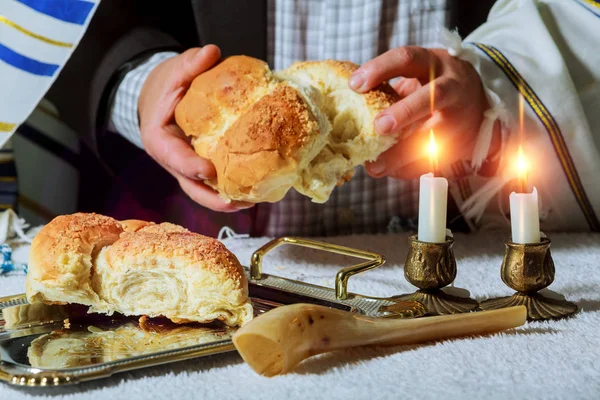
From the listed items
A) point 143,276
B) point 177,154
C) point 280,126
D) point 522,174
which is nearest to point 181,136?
point 177,154

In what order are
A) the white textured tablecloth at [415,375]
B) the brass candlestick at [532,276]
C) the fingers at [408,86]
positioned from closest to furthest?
the white textured tablecloth at [415,375] → the brass candlestick at [532,276] → the fingers at [408,86]

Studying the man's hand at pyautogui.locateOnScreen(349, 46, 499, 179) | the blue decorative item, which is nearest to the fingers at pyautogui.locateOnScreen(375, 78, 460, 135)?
the man's hand at pyautogui.locateOnScreen(349, 46, 499, 179)

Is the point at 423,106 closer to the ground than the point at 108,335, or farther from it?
farther from it

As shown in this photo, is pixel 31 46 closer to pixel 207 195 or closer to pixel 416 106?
pixel 207 195

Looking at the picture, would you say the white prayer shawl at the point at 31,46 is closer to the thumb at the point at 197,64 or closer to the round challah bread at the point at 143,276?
the thumb at the point at 197,64

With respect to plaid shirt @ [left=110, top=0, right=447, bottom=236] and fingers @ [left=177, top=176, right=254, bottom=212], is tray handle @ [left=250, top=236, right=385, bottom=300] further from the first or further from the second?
plaid shirt @ [left=110, top=0, right=447, bottom=236]

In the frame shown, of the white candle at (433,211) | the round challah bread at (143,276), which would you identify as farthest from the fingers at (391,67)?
the round challah bread at (143,276)
